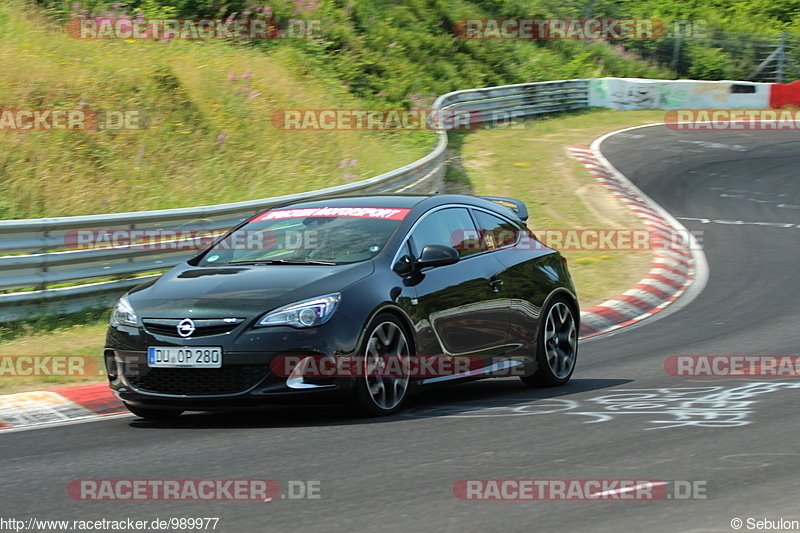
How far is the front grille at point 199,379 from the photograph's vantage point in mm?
6516

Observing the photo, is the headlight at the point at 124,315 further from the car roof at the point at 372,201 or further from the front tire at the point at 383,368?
the car roof at the point at 372,201

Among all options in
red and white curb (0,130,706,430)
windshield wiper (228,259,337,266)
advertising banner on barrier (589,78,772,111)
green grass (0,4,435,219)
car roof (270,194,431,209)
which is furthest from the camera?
advertising banner on barrier (589,78,772,111)

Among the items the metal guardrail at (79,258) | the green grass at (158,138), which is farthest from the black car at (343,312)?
the green grass at (158,138)

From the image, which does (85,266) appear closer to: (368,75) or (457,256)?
(457,256)

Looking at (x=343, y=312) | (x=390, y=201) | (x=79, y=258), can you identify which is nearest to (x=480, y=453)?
(x=343, y=312)

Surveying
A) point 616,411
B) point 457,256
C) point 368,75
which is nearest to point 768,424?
point 616,411

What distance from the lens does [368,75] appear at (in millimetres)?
28516

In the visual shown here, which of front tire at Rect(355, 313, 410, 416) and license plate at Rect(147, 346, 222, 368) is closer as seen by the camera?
license plate at Rect(147, 346, 222, 368)

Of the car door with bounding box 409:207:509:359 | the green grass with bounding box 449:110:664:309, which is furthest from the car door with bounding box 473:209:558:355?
the green grass with bounding box 449:110:664:309

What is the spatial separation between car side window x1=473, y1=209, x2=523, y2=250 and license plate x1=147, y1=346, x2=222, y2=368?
261cm

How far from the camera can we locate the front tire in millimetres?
6723

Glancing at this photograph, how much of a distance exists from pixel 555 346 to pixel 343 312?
9.21 feet

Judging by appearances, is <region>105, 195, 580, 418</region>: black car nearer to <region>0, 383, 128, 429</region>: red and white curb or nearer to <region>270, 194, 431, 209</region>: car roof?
<region>270, 194, 431, 209</region>: car roof

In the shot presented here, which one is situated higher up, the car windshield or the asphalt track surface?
the car windshield
